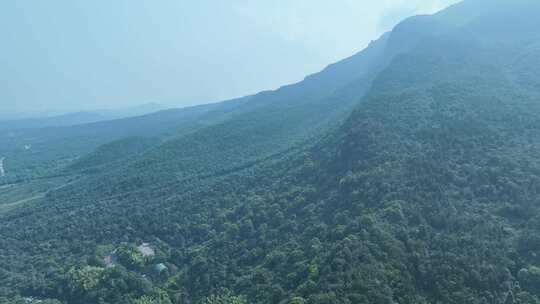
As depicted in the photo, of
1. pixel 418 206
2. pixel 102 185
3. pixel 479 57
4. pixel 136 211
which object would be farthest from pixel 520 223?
pixel 102 185

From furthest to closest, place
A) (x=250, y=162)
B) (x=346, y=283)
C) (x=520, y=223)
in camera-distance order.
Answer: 1. (x=250, y=162)
2. (x=520, y=223)
3. (x=346, y=283)

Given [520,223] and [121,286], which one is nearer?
[520,223]

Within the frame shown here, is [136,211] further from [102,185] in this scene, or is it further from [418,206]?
[418,206]

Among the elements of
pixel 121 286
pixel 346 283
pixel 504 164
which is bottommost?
pixel 121 286

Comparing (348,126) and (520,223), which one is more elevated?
(348,126)

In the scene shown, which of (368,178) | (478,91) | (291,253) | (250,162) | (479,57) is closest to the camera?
(291,253)

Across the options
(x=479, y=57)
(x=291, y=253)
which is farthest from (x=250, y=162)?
(x=479, y=57)

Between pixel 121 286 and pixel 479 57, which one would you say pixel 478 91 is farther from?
pixel 121 286
